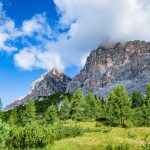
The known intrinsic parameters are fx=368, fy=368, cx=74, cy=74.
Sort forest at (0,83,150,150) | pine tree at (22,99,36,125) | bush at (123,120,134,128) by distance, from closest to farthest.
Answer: forest at (0,83,150,150) → bush at (123,120,134,128) → pine tree at (22,99,36,125)

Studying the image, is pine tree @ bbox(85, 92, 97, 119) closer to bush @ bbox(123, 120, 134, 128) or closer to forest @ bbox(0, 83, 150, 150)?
forest @ bbox(0, 83, 150, 150)

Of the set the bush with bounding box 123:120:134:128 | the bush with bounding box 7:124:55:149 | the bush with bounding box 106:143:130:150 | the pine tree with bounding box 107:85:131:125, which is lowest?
the bush with bounding box 106:143:130:150

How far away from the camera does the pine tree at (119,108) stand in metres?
91.7

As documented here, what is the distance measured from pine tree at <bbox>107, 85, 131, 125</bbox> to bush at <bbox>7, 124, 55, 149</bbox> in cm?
3030

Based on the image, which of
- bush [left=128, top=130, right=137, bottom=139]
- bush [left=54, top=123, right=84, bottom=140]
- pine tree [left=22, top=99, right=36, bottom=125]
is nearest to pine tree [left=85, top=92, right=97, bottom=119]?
pine tree [left=22, top=99, right=36, bottom=125]

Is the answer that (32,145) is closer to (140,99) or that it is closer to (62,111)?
(62,111)

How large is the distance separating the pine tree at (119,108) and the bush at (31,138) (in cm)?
3030

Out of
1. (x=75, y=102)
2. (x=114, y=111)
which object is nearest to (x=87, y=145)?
(x=114, y=111)

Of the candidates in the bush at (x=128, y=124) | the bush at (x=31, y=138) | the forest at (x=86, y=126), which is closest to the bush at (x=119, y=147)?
the forest at (x=86, y=126)

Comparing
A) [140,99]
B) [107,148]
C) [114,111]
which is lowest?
[107,148]

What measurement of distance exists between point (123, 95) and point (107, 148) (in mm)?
42178

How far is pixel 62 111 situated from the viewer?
121 metres

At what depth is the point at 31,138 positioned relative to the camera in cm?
6284

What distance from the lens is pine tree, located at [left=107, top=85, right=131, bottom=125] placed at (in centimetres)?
9166
